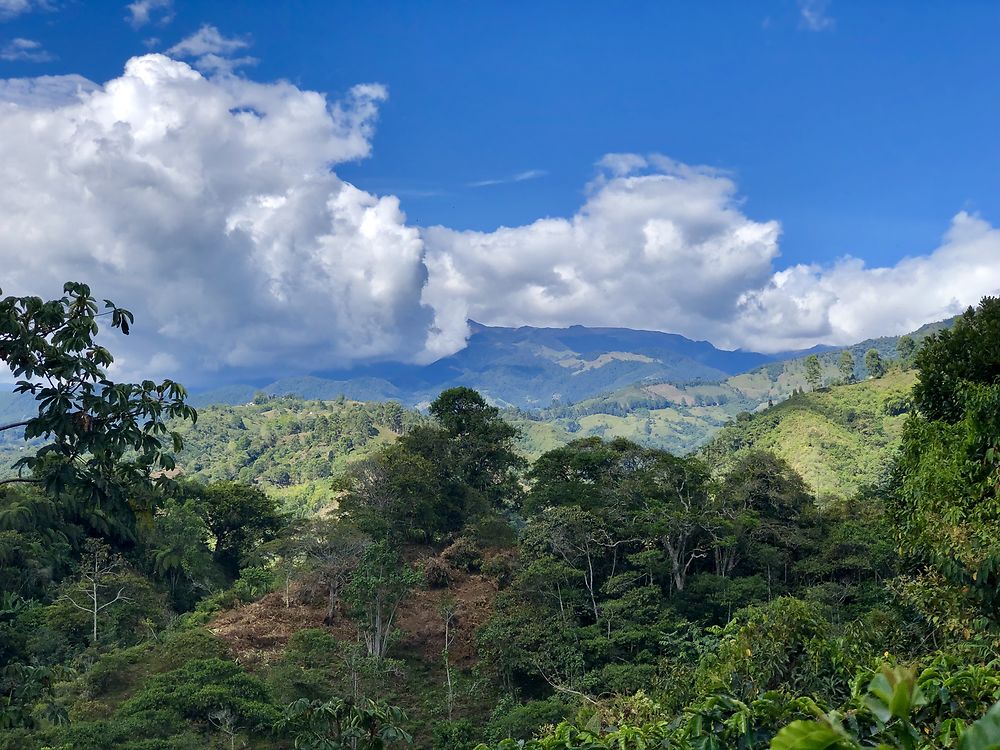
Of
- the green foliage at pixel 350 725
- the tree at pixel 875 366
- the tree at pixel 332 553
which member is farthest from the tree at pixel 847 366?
the green foliage at pixel 350 725

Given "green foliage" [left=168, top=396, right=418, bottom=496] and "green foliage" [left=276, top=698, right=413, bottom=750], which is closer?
"green foliage" [left=276, top=698, right=413, bottom=750]

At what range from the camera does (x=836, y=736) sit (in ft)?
2.77

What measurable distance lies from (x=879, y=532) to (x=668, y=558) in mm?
6666

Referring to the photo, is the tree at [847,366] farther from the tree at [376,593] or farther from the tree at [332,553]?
the tree at [376,593]

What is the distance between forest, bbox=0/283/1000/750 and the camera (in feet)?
11.5

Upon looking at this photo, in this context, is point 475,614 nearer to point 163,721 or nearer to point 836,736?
point 163,721

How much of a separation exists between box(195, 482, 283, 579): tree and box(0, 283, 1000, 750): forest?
0.14 m

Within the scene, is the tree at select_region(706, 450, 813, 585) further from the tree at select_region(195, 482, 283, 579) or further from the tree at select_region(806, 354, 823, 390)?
the tree at select_region(806, 354, 823, 390)

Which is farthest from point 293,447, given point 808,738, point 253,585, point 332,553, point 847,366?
point 808,738

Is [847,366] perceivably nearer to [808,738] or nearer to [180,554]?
[180,554]

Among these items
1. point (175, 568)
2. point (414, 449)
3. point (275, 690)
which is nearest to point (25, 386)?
point (275, 690)

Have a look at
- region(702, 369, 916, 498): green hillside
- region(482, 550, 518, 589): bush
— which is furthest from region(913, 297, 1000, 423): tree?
region(702, 369, 916, 498): green hillside

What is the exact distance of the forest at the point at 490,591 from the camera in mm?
3504

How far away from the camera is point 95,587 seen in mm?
21297
